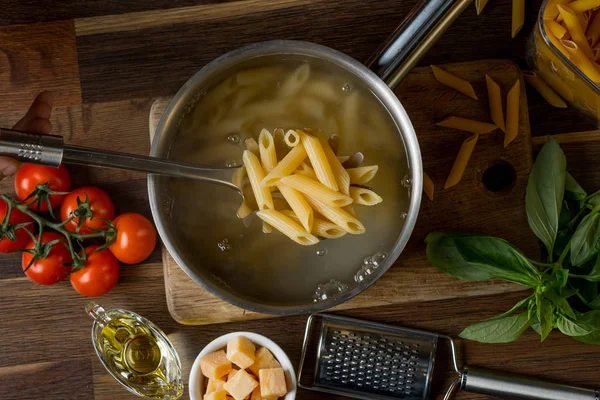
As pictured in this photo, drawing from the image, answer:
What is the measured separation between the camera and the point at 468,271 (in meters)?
1.14

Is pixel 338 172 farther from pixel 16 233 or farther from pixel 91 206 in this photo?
pixel 16 233

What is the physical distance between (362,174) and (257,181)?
6.2 inches

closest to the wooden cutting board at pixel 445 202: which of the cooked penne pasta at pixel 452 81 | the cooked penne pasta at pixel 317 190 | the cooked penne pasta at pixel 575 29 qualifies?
the cooked penne pasta at pixel 452 81

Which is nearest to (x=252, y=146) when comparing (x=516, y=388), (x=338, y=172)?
(x=338, y=172)

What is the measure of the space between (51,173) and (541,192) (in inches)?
32.7

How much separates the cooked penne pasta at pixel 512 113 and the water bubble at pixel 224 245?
502 millimetres

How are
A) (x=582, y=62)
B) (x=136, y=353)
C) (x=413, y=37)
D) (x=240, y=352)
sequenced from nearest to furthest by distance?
(x=413, y=37) → (x=582, y=62) → (x=240, y=352) → (x=136, y=353)

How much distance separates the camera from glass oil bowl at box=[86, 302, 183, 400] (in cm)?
125

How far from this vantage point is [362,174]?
3.42 feet

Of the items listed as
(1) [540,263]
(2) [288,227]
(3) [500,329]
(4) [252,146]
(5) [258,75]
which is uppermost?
(5) [258,75]

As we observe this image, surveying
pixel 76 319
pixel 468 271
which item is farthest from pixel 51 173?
pixel 468 271

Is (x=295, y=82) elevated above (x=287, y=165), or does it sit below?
above

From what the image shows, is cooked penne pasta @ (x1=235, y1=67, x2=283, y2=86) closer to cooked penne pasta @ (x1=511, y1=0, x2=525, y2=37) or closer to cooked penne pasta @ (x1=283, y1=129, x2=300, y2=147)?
cooked penne pasta @ (x1=283, y1=129, x2=300, y2=147)

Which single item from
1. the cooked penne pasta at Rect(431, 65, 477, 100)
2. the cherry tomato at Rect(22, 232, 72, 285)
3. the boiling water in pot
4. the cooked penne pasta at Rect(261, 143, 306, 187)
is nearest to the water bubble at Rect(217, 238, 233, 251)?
the boiling water in pot
